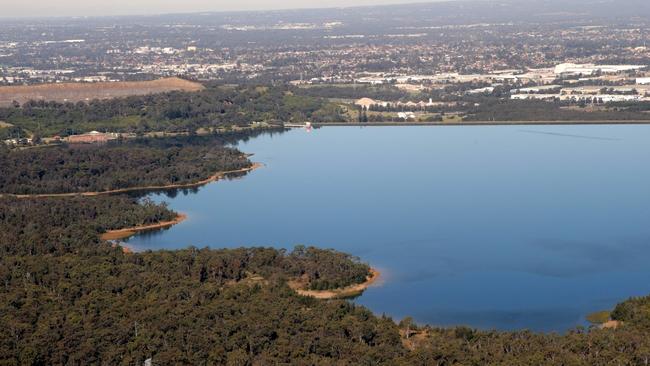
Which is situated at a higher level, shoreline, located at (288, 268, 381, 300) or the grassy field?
shoreline, located at (288, 268, 381, 300)

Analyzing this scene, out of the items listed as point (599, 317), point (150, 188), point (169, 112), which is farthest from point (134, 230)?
point (169, 112)

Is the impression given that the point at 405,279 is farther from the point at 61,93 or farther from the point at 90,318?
the point at 61,93

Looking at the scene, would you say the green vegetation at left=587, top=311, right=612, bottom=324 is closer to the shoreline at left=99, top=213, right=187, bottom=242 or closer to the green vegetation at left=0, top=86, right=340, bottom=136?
the shoreline at left=99, top=213, right=187, bottom=242

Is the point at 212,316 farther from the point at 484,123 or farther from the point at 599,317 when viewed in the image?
the point at 484,123

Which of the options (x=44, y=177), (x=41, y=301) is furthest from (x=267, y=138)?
(x=41, y=301)

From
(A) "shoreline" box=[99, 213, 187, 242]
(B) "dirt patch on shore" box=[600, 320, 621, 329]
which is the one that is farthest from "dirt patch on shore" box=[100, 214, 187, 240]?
(B) "dirt patch on shore" box=[600, 320, 621, 329]
